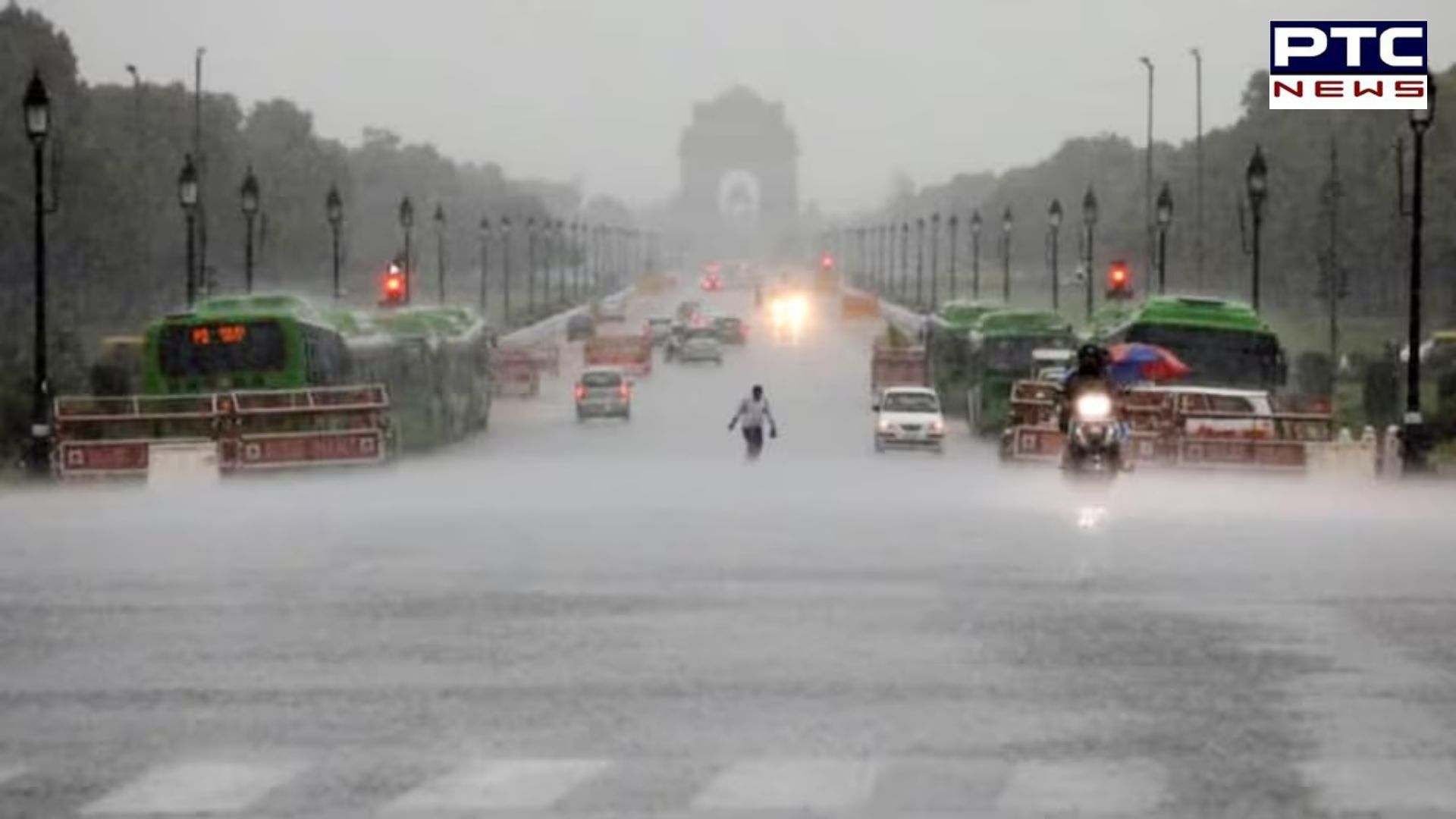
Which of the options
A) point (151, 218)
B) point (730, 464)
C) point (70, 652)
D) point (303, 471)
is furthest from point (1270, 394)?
point (151, 218)

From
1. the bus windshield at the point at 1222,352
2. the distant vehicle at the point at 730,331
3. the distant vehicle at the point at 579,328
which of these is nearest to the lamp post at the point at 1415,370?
the bus windshield at the point at 1222,352

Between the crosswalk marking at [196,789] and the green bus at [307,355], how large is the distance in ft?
120

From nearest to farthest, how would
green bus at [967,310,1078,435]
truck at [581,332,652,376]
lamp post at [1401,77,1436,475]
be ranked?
lamp post at [1401,77,1436,475] → green bus at [967,310,1078,435] → truck at [581,332,652,376]

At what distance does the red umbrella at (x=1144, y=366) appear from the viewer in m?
52.4

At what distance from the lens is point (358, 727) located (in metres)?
13.9

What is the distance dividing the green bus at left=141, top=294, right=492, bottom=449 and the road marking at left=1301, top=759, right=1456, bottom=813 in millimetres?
37393

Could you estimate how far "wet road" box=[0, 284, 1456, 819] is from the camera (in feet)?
40.4

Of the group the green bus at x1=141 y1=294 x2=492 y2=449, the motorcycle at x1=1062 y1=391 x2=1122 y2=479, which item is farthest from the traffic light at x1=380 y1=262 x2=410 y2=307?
the motorcycle at x1=1062 y1=391 x2=1122 y2=479

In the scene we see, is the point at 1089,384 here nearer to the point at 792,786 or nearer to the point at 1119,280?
the point at 792,786

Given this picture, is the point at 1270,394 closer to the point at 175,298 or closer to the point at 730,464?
the point at 730,464

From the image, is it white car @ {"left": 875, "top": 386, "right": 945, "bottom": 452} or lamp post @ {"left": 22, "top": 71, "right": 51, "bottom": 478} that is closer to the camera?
lamp post @ {"left": 22, "top": 71, "right": 51, "bottom": 478}

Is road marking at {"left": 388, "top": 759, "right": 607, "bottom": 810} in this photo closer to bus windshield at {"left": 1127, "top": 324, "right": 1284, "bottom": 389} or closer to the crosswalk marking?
the crosswalk marking

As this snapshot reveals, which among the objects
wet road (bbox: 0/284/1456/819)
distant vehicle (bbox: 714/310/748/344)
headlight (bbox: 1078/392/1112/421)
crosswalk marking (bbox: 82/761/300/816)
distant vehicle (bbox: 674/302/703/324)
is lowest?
crosswalk marking (bbox: 82/761/300/816)

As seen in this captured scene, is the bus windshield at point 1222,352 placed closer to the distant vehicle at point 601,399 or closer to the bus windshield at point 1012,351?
the bus windshield at point 1012,351
